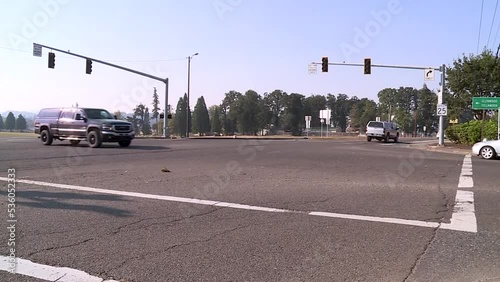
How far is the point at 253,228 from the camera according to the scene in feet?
19.6

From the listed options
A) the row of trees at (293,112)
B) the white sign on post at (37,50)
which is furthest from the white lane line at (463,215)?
the row of trees at (293,112)

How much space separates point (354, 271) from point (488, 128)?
2686 cm

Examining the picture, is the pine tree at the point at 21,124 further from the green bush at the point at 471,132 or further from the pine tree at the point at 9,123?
the green bush at the point at 471,132

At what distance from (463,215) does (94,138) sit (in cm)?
1741

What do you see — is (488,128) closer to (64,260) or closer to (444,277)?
(444,277)

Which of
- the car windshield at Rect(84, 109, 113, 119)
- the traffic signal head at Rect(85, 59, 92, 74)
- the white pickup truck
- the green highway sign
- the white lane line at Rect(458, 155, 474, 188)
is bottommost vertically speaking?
the white lane line at Rect(458, 155, 474, 188)

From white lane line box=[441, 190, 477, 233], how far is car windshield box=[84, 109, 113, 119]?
669 inches

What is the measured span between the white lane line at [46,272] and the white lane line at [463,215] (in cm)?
493

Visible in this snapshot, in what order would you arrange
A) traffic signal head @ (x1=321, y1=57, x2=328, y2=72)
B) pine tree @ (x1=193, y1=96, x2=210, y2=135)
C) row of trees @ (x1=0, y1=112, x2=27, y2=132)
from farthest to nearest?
pine tree @ (x1=193, y1=96, x2=210, y2=135)
row of trees @ (x1=0, y1=112, x2=27, y2=132)
traffic signal head @ (x1=321, y1=57, x2=328, y2=72)

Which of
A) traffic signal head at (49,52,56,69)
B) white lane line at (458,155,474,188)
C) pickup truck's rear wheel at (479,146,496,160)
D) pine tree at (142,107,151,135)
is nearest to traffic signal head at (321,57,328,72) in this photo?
pickup truck's rear wheel at (479,146,496,160)

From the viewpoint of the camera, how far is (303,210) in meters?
7.24

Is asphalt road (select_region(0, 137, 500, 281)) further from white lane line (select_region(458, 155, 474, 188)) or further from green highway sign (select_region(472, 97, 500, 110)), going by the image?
green highway sign (select_region(472, 97, 500, 110))

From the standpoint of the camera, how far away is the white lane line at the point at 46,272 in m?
4.08

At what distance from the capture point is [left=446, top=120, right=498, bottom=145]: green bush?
27.0 metres
